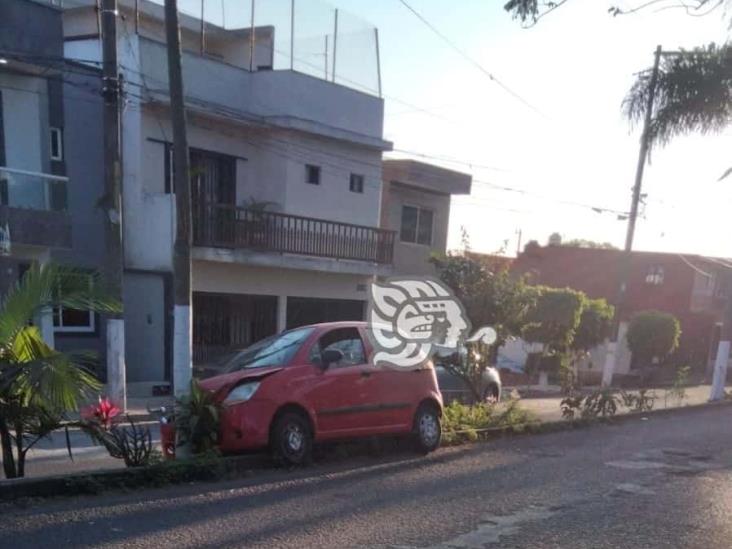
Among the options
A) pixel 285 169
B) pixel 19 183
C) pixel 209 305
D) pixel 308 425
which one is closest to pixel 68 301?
pixel 308 425

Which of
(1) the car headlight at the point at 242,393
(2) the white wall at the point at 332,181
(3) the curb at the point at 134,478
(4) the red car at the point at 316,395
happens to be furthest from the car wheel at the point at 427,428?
(2) the white wall at the point at 332,181

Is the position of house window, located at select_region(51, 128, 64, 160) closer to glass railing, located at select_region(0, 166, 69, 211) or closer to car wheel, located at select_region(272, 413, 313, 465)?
glass railing, located at select_region(0, 166, 69, 211)

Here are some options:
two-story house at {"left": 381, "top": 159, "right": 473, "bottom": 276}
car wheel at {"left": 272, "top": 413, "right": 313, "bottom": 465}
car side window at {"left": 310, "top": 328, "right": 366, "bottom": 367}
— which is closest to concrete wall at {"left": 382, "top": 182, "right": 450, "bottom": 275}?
two-story house at {"left": 381, "top": 159, "right": 473, "bottom": 276}

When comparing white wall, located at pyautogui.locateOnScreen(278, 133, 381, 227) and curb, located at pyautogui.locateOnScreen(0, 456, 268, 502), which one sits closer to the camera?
curb, located at pyautogui.locateOnScreen(0, 456, 268, 502)

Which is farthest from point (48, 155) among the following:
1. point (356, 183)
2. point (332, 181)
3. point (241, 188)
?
point (356, 183)

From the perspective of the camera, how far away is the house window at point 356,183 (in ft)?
68.0

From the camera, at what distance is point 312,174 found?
64.4ft

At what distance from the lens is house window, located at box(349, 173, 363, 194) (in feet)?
68.0

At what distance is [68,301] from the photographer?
632 centimetres

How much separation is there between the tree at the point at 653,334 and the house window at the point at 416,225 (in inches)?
431

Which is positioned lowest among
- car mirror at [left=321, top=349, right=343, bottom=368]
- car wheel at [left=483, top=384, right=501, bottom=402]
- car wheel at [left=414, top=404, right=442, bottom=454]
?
car wheel at [left=483, top=384, right=501, bottom=402]

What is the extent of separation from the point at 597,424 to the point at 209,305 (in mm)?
9597

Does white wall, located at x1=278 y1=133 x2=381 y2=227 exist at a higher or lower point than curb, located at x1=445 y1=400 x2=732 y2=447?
higher

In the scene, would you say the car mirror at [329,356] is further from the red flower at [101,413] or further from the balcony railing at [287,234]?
the balcony railing at [287,234]
